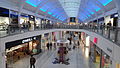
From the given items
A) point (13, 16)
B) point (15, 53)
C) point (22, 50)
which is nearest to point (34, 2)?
point (13, 16)

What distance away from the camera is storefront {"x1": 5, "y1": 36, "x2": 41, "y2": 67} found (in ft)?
45.7

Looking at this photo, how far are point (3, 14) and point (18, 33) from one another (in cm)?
834

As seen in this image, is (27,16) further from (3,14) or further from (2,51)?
(2,51)

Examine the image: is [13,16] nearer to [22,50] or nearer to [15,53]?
[22,50]

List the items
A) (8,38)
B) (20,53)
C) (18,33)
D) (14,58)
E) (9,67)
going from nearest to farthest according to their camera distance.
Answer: (8,38) → (18,33) → (9,67) → (14,58) → (20,53)

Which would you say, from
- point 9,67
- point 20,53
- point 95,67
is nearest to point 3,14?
point 20,53

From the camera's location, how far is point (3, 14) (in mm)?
17531

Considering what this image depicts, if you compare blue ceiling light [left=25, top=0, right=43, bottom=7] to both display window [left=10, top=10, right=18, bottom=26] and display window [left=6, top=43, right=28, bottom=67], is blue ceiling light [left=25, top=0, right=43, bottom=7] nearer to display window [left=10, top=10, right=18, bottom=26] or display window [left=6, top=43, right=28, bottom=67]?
display window [left=10, top=10, right=18, bottom=26]

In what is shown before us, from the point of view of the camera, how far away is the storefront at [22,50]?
13922 mm

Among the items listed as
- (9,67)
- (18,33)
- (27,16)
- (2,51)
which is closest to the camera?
(2,51)

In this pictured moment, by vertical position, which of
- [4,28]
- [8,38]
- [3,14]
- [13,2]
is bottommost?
[8,38]

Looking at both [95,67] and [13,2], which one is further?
[13,2]

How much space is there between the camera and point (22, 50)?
57.8 ft

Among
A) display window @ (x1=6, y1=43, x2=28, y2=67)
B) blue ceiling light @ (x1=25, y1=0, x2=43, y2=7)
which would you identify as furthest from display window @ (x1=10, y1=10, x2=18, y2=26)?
display window @ (x1=6, y1=43, x2=28, y2=67)
